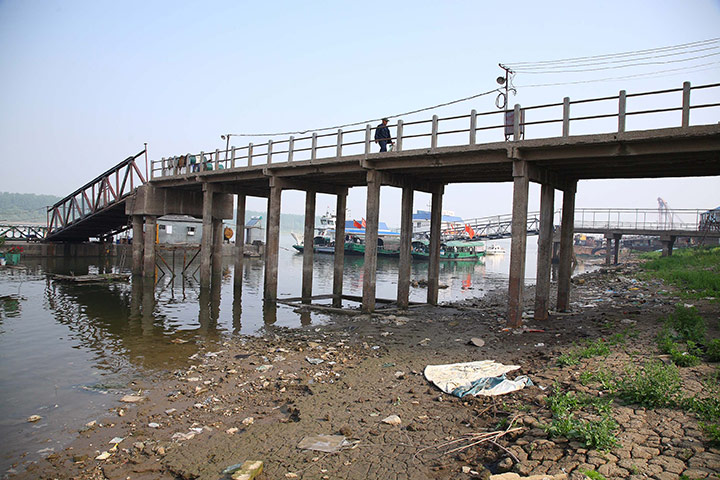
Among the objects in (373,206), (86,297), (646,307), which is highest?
(373,206)

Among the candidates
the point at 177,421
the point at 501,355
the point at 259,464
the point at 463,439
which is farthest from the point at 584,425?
the point at 177,421

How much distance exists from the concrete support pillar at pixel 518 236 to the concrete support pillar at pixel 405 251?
5681 millimetres

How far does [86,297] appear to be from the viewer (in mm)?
22969

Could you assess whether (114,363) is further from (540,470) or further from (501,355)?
(540,470)

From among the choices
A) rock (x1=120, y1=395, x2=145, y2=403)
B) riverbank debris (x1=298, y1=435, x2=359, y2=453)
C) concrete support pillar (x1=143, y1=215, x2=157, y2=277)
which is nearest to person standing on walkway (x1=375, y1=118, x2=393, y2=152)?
rock (x1=120, y1=395, x2=145, y2=403)

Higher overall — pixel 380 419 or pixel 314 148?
pixel 314 148

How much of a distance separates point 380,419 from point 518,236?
8180mm

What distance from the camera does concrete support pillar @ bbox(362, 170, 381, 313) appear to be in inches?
708

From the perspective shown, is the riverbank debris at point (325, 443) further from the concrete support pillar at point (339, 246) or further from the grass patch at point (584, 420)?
the concrete support pillar at point (339, 246)

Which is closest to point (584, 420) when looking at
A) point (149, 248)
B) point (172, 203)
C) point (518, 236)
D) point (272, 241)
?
point (518, 236)

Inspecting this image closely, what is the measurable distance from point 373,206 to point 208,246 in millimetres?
12240

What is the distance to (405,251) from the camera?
19.8 m

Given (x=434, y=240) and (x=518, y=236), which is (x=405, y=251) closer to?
(x=434, y=240)

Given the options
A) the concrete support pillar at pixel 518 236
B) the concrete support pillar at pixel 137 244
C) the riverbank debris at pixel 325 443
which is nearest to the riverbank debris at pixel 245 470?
the riverbank debris at pixel 325 443
